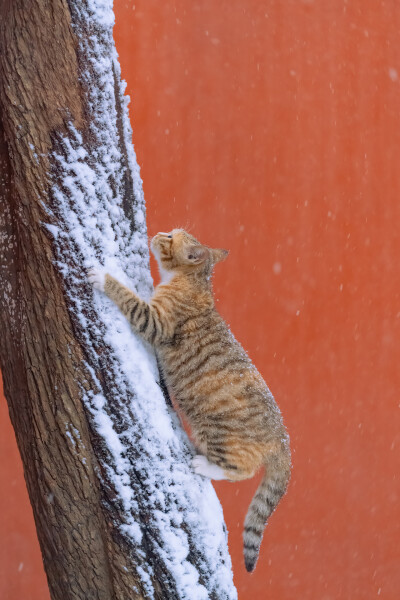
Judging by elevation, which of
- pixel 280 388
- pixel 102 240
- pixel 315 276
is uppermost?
pixel 102 240

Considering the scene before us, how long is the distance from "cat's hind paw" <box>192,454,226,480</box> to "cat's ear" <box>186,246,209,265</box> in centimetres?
73

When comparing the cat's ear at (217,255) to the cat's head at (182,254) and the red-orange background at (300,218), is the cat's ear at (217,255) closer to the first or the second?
the cat's head at (182,254)

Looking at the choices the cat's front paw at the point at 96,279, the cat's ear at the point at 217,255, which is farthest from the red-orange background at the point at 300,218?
the cat's front paw at the point at 96,279

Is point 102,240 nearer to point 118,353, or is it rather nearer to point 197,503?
point 118,353

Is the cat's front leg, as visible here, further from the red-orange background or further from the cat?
the red-orange background

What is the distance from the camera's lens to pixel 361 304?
4.38 metres

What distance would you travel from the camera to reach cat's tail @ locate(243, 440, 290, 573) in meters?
2.37

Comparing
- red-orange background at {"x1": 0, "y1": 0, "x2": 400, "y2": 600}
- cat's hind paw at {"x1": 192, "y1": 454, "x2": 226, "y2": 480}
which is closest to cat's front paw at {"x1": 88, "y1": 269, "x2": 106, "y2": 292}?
cat's hind paw at {"x1": 192, "y1": 454, "x2": 226, "y2": 480}

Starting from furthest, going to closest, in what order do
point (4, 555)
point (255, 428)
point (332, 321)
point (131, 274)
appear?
point (332, 321), point (4, 555), point (255, 428), point (131, 274)

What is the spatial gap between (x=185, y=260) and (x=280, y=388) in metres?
1.79

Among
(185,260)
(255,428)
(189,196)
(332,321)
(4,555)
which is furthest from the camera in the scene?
(332,321)

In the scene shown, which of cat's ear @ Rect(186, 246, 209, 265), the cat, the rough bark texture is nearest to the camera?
the rough bark texture

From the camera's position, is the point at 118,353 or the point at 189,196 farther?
the point at 189,196

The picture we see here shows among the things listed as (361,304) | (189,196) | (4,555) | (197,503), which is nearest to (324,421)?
(361,304)
